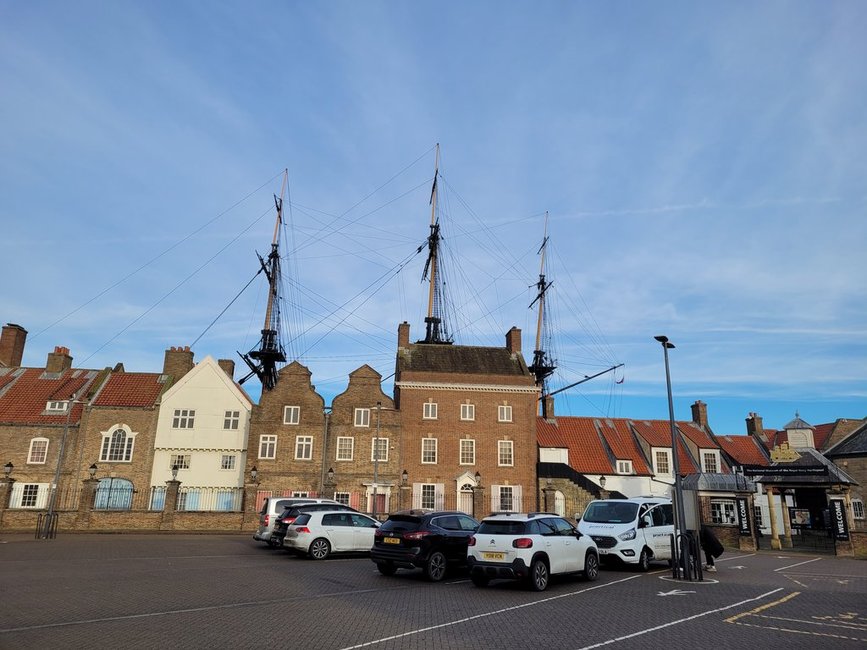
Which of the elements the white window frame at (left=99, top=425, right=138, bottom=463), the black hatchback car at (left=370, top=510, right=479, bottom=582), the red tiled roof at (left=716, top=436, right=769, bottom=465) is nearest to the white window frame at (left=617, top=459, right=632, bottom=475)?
the red tiled roof at (left=716, top=436, right=769, bottom=465)

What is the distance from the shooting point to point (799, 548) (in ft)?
103

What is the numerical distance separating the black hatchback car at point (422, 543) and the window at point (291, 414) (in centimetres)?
2490

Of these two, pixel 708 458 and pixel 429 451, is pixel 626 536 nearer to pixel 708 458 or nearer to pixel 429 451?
pixel 429 451

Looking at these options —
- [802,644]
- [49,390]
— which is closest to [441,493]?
[49,390]

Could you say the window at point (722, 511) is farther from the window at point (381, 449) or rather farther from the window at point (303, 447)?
the window at point (303, 447)

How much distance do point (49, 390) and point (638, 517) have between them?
40.2 metres

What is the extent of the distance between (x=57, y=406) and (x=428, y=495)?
83.3 feet

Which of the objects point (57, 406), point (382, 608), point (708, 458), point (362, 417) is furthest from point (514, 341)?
point (382, 608)

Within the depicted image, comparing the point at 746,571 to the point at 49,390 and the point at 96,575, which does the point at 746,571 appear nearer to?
the point at 96,575

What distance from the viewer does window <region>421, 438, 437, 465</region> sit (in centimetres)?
4219

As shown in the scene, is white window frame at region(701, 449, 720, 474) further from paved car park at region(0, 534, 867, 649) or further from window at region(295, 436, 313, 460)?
window at region(295, 436, 313, 460)

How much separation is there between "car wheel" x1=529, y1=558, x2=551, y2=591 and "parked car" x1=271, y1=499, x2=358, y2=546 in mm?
9297

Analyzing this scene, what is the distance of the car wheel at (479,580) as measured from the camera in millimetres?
14812

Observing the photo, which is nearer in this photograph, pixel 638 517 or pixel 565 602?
pixel 565 602
